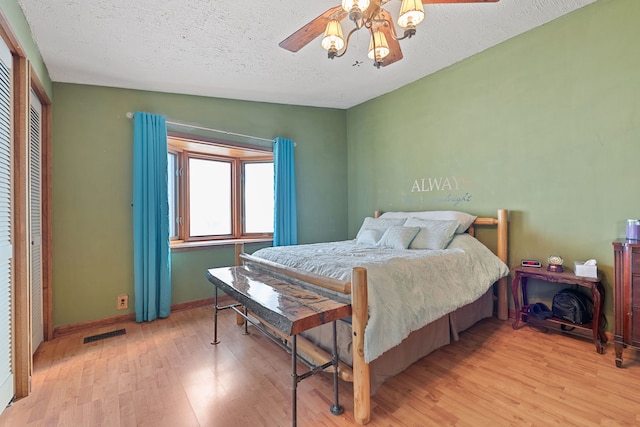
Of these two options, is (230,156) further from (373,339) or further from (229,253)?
(373,339)

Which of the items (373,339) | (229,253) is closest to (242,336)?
(229,253)

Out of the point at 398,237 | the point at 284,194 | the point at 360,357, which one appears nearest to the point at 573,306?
the point at 398,237

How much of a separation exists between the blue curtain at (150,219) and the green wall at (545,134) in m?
2.84

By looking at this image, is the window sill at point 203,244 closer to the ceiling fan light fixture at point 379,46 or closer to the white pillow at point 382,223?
the white pillow at point 382,223

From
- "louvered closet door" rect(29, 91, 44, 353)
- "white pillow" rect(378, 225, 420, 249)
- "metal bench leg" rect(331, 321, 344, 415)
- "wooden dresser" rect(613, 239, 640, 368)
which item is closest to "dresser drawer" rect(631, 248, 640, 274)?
"wooden dresser" rect(613, 239, 640, 368)

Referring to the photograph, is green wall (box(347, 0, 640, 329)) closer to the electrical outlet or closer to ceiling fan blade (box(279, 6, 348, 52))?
ceiling fan blade (box(279, 6, 348, 52))

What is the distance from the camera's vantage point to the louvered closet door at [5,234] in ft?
5.54

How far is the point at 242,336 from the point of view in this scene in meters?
2.70

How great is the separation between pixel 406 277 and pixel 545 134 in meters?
1.95

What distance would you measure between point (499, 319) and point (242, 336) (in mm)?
2467

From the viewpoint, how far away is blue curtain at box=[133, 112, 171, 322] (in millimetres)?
3100

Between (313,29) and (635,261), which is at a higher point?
(313,29)

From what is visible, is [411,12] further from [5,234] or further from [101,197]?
[101,197]

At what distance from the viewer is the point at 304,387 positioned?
192 cm
